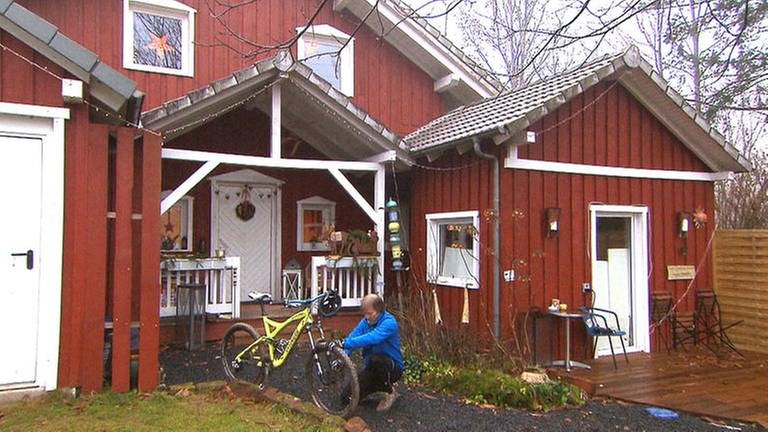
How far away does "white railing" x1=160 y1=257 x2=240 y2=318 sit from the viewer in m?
8.70

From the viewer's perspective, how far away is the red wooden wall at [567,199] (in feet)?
26.6

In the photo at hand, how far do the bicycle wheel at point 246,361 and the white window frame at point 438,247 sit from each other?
323 cm

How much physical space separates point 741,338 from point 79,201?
9.34m

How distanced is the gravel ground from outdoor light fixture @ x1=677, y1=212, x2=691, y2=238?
412cm

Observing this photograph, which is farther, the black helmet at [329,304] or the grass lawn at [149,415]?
the black helmet at [329,304]

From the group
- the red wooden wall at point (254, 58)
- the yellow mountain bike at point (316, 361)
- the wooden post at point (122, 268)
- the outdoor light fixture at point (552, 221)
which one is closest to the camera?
the yellow mountain bike at point (316, 361)

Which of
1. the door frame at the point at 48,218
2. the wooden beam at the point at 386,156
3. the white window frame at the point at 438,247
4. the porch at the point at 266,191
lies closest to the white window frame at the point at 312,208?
the porch at the point at 266,191

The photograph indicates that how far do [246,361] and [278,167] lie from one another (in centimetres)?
410

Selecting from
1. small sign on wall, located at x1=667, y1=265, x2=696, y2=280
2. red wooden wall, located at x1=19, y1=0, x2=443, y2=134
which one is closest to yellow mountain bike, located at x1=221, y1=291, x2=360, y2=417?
red wooden wall, located at x1=19, y1=0, x2=443, y2=134

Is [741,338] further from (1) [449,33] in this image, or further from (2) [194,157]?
(1) [449,33]

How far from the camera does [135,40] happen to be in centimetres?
1002

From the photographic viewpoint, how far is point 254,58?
10.9m

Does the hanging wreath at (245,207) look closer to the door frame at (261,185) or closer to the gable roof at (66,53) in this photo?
the door frame at (261,185)

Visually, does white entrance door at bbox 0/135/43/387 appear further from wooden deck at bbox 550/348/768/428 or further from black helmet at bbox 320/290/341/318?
wooden deck at bbox 550/348/768/428
